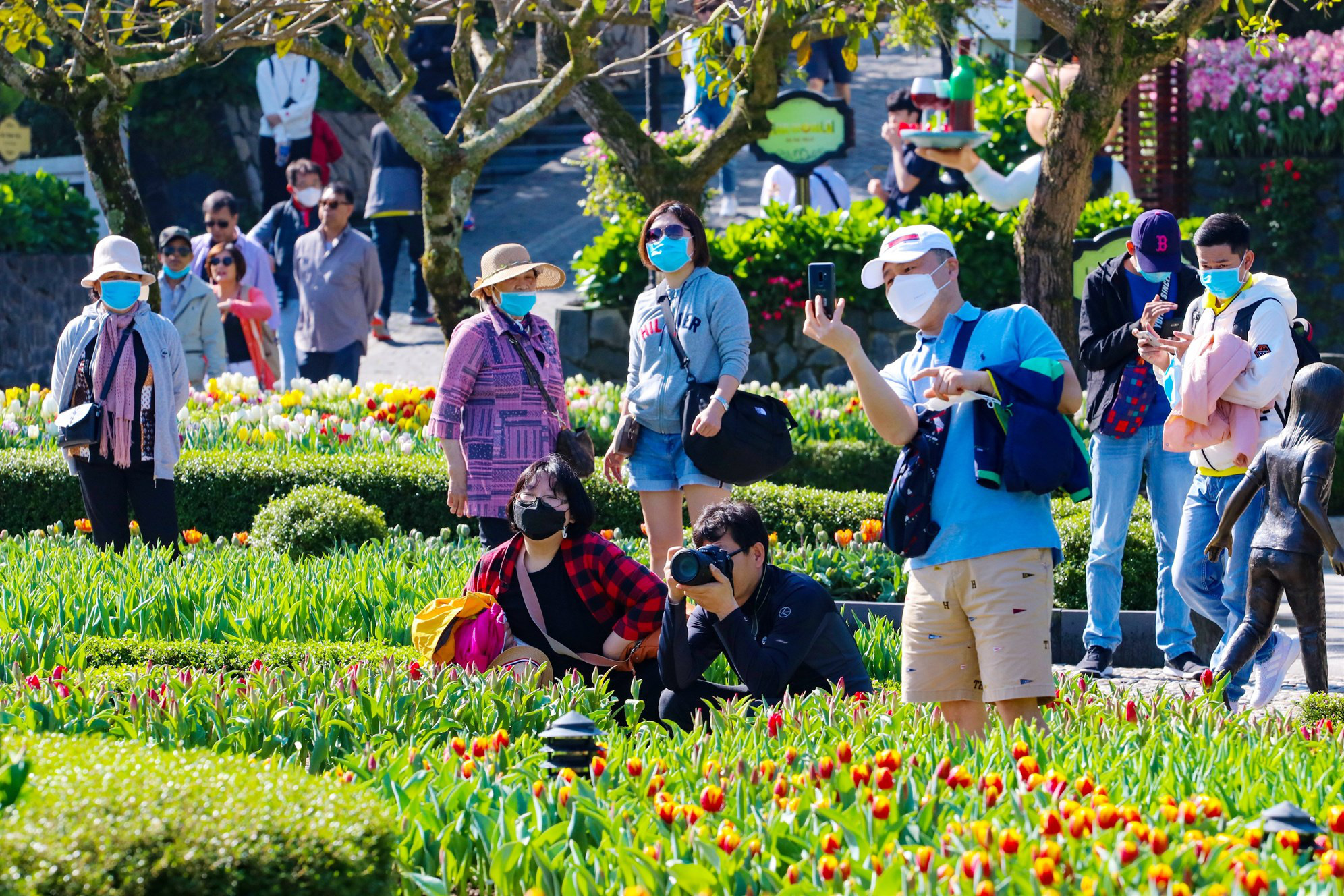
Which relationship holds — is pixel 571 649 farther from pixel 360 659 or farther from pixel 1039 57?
pixel 1039 57

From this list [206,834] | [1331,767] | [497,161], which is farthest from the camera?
[497,161]

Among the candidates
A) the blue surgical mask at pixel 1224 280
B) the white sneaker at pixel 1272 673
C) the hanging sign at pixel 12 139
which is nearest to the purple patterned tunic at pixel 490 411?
the blue surgical mask at pixel 1224 280

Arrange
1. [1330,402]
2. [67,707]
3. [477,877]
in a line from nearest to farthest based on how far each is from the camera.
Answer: [477,877] < [67,707] < [1330,402]

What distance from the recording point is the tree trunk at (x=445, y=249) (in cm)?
1071

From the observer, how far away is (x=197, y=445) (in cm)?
1020

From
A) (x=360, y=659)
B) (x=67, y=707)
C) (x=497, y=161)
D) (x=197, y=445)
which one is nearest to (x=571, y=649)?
(x=360, y=659)

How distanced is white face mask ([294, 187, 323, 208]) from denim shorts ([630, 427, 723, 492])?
7548 mm

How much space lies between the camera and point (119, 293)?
758 centimetres

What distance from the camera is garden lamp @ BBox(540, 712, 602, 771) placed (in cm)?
393

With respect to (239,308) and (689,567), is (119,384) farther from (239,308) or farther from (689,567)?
(239,308)

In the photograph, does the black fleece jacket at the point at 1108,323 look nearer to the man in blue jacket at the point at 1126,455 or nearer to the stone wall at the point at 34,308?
the man in blue jacket at the point at 1126,455

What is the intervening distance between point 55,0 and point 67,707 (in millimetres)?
7238

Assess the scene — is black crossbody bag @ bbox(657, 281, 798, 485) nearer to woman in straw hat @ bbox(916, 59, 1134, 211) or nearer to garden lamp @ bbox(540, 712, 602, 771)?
garden lamp @ bbox(540, 712, 602, 771)

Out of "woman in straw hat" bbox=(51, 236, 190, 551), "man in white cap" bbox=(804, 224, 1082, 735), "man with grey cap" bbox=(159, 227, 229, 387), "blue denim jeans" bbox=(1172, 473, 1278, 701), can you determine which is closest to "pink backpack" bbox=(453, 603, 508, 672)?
"man in white cap" bbox=(804, 224, 1082, 735)
